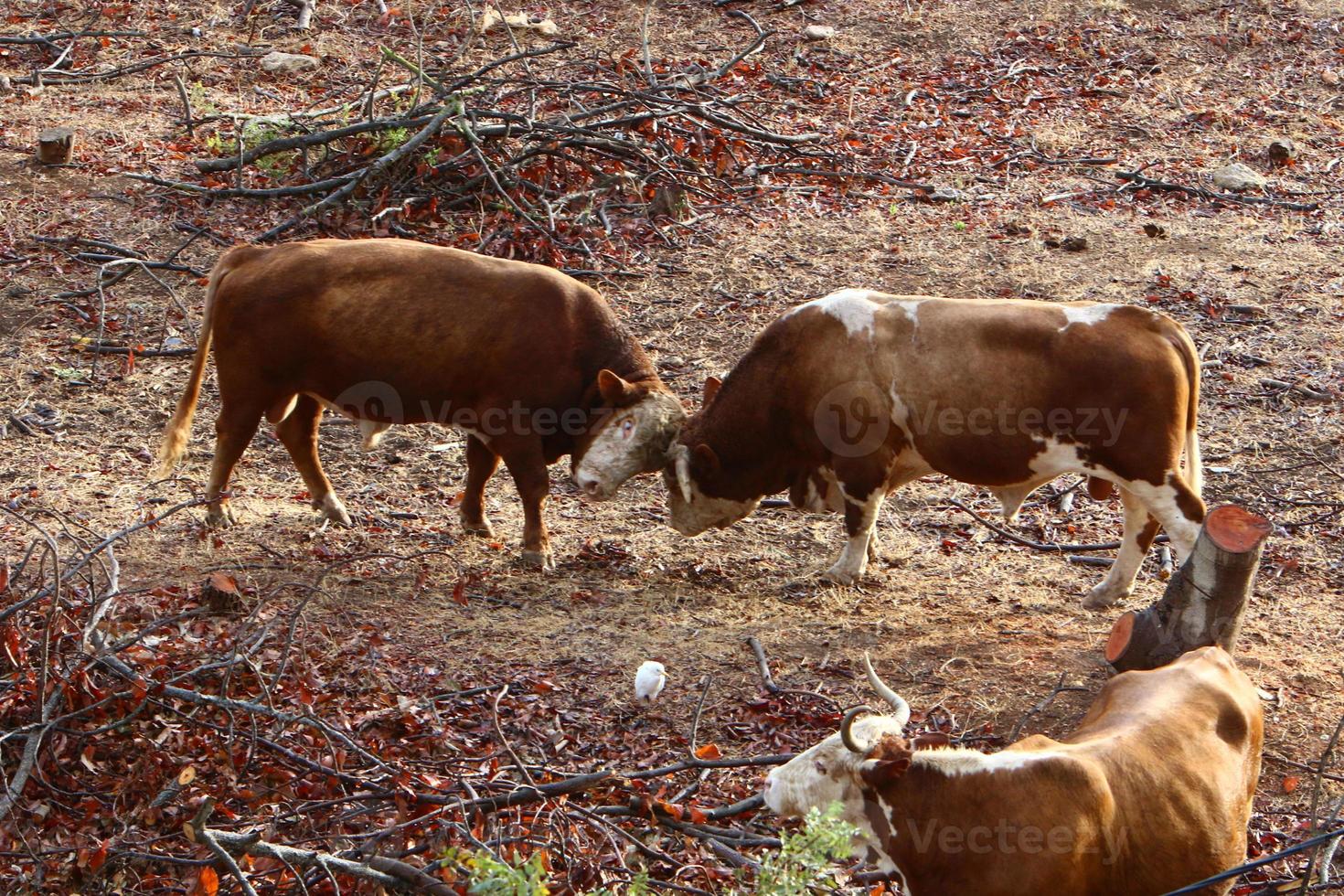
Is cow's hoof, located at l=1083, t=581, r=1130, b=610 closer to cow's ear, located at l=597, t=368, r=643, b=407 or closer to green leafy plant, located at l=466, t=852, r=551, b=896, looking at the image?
cow's ear, located at l=597, t=368, r=643, b=407

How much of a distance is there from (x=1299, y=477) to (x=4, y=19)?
549 inches

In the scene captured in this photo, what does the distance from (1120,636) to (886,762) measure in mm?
2220

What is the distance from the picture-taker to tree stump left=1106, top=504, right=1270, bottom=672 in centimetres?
638

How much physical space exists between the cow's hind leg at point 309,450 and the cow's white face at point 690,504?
6.46 ft

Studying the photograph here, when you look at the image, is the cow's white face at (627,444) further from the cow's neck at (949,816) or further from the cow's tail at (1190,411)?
the cow's neck at (949,816)

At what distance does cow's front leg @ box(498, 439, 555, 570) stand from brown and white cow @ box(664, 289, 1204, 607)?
759 mm

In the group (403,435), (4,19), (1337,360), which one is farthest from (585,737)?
(4,19)

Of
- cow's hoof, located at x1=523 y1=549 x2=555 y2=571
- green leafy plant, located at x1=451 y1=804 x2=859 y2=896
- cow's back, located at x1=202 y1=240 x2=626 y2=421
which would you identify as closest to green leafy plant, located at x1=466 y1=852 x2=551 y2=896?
green leafy plant, located at x1=451 y1=804 x2=859 y2=896

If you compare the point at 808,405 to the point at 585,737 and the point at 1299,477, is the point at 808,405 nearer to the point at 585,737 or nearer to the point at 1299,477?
the point at 585,737

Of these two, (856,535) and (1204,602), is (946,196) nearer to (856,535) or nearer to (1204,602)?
(856,535)

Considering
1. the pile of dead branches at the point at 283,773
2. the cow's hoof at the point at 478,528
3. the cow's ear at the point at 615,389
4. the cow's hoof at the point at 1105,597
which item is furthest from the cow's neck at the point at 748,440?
the pile of dead branches at the point at 283,773

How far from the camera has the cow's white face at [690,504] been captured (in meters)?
8.32

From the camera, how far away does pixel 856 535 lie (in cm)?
805

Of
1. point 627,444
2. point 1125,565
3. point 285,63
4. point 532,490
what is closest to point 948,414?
point 1125,565
